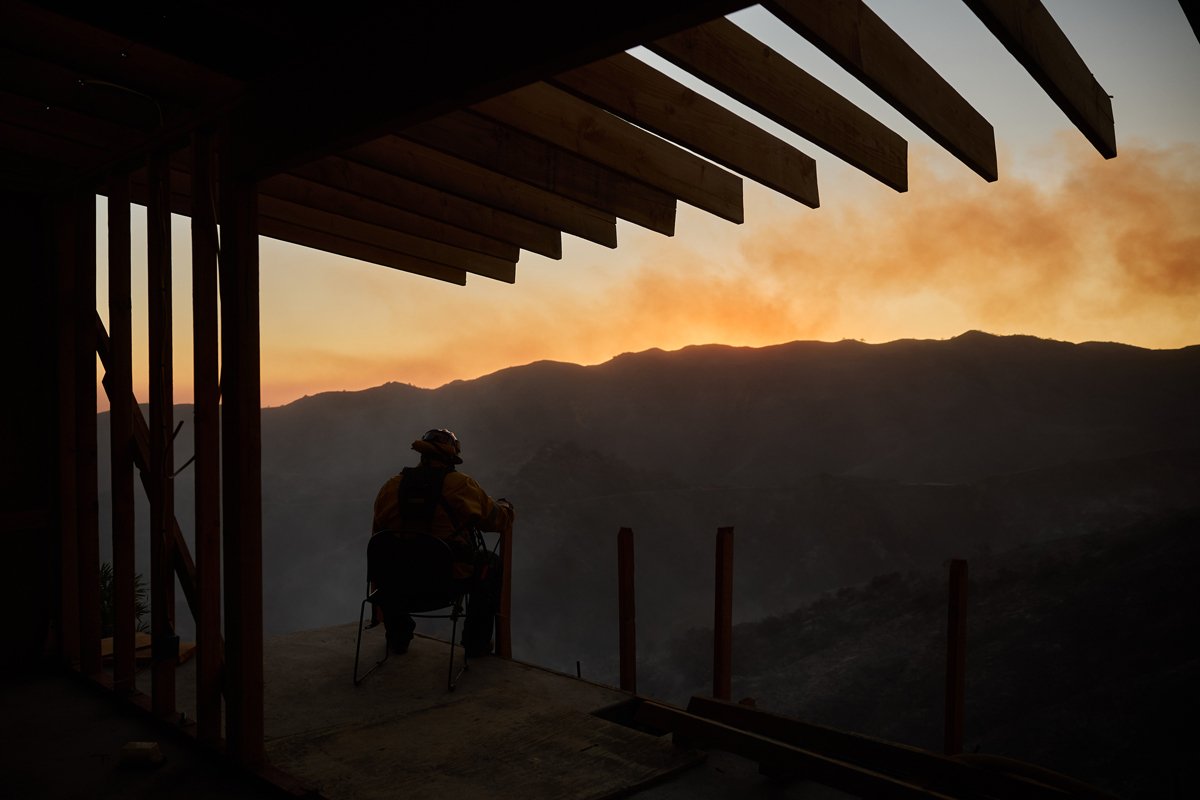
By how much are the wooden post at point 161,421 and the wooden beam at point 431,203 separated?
2.29ft

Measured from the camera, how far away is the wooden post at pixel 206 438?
3389mm

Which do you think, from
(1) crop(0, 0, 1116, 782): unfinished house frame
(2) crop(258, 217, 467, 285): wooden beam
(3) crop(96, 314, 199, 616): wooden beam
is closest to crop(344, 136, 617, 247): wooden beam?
(1) crop(0, 0, 1116, 782): unfinished house frame

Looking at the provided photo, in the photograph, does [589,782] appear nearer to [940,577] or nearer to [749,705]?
[749,705]

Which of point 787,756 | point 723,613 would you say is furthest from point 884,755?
point 723,613

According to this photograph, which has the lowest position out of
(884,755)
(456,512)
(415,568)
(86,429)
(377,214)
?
(884,755)

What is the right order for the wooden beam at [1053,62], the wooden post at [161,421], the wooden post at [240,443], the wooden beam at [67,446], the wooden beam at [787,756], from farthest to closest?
the wooden beam at [67,446]
the wooden post at [161,421]
the wooden post at [240,443]
the wooden beam at [787,756]
the wooden beam at [1053,62]

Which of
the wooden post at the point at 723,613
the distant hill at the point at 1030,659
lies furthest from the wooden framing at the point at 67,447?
the distant hill at the point at 1030,659

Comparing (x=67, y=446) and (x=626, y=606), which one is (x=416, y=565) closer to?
(x=626, y=606)

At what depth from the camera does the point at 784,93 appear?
3.23 metres

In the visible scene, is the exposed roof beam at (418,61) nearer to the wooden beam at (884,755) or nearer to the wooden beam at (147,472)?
the wooden beam at (147,472)

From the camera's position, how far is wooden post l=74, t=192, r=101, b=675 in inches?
177

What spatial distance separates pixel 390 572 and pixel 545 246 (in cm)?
244

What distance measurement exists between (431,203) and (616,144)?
1.36 metres

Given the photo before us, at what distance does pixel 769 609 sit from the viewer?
3140 inches
